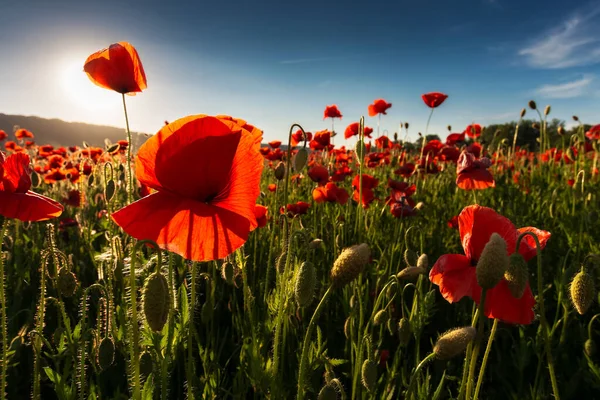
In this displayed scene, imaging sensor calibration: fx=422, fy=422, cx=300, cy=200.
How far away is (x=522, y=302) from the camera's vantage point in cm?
116

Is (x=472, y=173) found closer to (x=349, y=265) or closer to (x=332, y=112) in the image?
(x=349, y=265)

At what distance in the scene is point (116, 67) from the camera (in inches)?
72.2

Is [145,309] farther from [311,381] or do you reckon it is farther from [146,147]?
[311,381]

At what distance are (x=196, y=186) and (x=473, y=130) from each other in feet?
20.0

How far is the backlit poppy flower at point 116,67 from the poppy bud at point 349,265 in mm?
1385

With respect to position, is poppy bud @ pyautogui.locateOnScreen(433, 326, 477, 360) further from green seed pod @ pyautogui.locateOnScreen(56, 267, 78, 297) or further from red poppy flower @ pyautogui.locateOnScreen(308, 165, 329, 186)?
red poppy flower @ pyautogui.locateOnScreen(308, 165, 329, 186)

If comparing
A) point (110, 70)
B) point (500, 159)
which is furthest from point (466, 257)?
point (500, 159)

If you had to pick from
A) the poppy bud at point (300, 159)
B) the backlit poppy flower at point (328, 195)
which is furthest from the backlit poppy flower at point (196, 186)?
the backlit poppy flower at point (328, 195)

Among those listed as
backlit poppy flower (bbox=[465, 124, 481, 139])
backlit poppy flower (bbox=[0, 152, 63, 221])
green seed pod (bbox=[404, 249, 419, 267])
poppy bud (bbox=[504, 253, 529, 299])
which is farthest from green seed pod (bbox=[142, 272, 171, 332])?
backlit poppy flower (bbox=[465, 124, 481, 139])

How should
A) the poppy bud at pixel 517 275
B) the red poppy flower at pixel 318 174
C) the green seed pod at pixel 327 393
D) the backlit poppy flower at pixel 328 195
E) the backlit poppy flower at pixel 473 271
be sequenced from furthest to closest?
the red poppy flower at pixel 318 174, the backlit poppy flower at pixel 328 195, the green seed pod at pixel 327 393, the backlit poppy flower at pixel 473 271, the poppy bud at pixel 517 275

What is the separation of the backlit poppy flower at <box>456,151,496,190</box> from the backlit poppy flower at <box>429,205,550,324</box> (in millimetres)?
1665

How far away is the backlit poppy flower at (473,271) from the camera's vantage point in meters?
1.15

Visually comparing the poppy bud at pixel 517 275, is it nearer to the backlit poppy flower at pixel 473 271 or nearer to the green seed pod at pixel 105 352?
the backlit poppy flower at pixel 473 271

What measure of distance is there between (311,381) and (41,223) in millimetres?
3490
